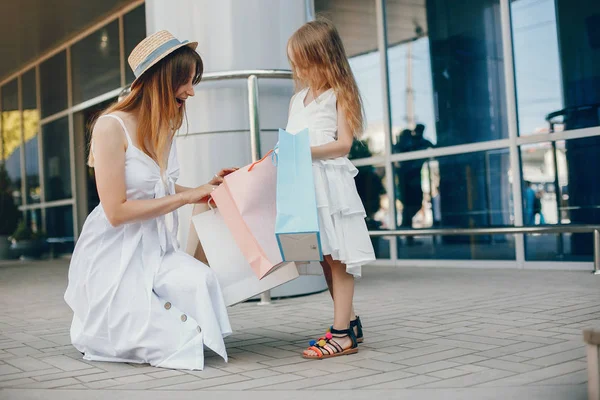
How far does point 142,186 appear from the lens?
3162mm

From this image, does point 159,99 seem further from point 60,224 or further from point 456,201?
point 60,224

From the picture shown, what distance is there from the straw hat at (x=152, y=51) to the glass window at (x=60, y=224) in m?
10.9

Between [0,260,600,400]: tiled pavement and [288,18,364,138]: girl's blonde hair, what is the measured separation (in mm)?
1091

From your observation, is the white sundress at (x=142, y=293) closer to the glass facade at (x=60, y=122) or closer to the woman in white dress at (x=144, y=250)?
the woman in white dress at (x=144, y=250)

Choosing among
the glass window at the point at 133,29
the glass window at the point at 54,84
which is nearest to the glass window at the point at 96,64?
the glass window at the point at 133,29

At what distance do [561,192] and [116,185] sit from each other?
5158 mm

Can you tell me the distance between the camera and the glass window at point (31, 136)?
1480cm

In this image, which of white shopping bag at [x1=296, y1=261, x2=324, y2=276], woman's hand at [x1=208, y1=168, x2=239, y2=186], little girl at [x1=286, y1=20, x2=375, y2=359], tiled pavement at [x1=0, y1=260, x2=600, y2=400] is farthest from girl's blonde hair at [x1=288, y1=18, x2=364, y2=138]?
tiled pavement at [x1=0, y1=260, x2=600, y2=400]

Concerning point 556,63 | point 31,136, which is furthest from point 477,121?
point 31,136

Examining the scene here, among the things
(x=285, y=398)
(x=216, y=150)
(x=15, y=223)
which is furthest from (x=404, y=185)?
(x=15, y=223)

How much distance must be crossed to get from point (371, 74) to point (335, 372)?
6.58m

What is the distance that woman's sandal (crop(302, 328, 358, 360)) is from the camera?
3.15 m

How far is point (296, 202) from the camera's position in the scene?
286 cm

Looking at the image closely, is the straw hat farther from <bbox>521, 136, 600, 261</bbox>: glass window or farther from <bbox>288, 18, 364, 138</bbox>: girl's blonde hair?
<bbox>521, 136, 600, 261</bbox>: glass window
